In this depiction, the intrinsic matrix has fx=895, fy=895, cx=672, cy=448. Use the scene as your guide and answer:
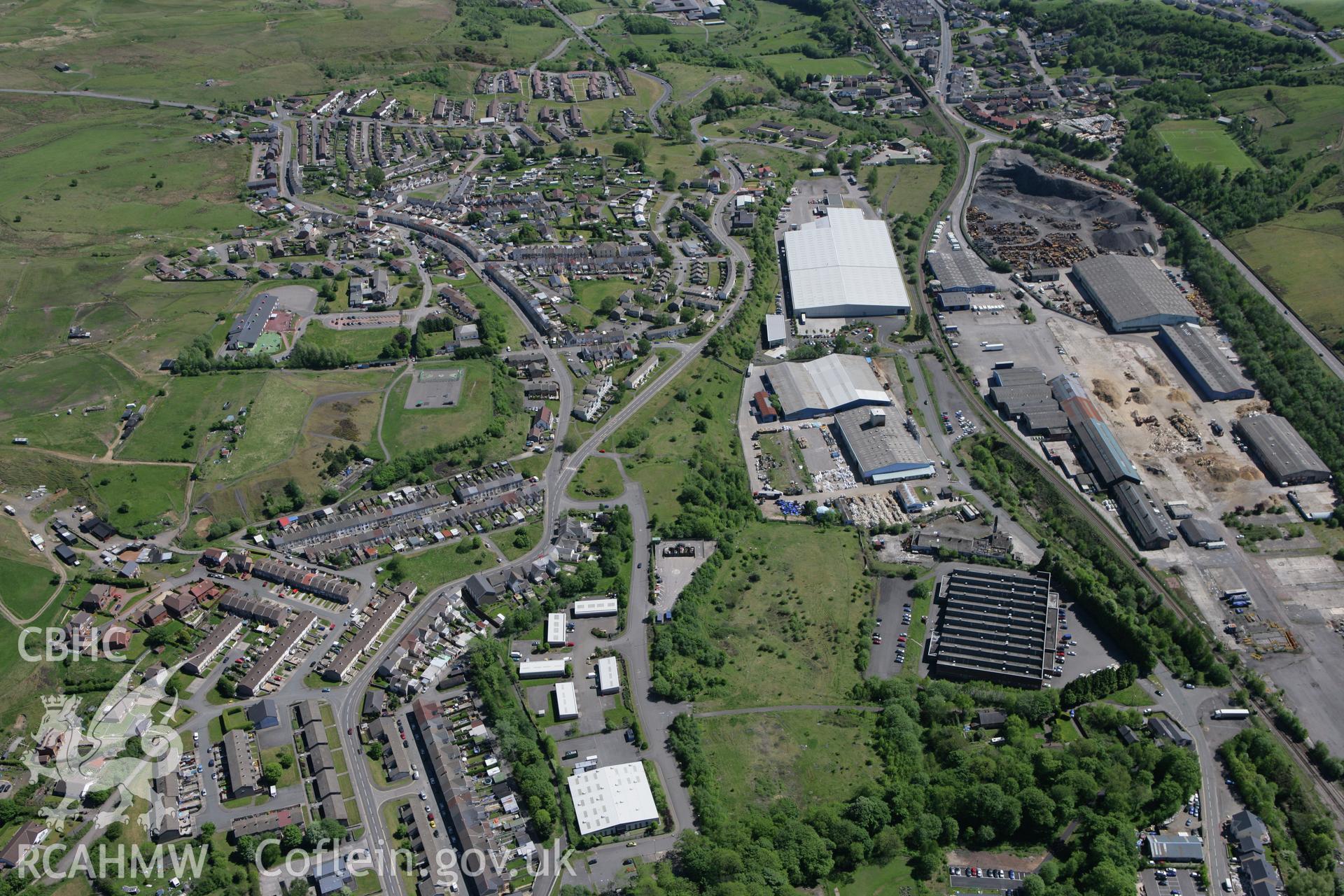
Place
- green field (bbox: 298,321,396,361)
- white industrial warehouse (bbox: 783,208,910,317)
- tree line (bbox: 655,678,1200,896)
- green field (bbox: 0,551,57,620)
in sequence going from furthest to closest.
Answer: white industrial warehouse (bbox: 783,208,910,317) < green field (bbox: 298,321,396,361) < green field (bbox: 0,551,57,620) < tree line (bbox: 655,678,1200,896)

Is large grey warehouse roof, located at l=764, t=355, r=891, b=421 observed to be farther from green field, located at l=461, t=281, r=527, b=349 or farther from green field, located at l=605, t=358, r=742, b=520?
green field, located at l=461, t=281, r=527, b=349

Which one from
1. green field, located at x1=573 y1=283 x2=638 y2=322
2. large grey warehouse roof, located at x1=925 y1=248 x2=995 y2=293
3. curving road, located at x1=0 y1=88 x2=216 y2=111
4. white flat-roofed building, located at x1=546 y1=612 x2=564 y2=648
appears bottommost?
white flat-roofed building, located at x1=546 y1=612 x2=564 y2=648

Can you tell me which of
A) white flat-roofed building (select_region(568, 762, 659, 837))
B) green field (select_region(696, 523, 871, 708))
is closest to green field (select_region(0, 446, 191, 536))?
white flat-roofed building (select_region(568, 762, 659, 837))

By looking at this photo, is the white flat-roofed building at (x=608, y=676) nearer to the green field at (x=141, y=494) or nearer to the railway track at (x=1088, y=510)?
the green field at (x=141, y=494)

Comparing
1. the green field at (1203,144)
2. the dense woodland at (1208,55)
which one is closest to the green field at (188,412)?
the green field at (1203,144)

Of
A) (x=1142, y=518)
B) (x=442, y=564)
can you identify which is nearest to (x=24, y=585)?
(x=442, y=564)

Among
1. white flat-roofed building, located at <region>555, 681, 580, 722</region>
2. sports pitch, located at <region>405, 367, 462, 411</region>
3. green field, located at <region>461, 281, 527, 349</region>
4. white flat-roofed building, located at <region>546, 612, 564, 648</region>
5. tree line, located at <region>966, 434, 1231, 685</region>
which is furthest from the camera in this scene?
green field, located at <region>461, 281, 527, 349</region>
